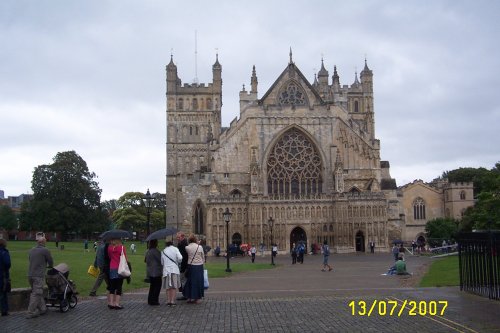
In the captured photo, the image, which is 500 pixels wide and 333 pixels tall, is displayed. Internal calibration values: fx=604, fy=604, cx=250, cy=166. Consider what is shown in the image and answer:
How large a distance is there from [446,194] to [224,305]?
7166 cm

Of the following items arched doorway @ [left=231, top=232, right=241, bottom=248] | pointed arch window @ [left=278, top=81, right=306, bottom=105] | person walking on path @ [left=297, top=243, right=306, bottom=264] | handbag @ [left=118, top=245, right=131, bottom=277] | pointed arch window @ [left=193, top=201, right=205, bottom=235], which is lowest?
person walking on path @ [left=297, top=243, right=306, bottom=264]

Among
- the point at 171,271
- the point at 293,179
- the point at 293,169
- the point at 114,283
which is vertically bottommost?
the point at 114,283

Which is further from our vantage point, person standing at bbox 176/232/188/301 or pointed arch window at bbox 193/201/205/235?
pointed arch window at bbox 193/201/205/235

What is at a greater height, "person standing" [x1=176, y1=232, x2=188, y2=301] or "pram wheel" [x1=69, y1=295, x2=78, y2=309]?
"person standing" [x1=176, y1=232, x2=188, y2=301]

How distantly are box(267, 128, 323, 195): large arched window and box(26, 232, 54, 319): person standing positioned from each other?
5103 cm

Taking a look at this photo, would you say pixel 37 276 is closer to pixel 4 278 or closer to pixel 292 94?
pixel 4 278

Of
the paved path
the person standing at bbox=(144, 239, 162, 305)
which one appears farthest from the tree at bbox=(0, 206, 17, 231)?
the person standing at bbox=(144, 239, 162, 305)

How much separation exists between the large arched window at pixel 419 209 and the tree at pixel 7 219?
231 ft

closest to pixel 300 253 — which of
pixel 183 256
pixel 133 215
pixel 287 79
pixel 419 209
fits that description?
pixel 287 79

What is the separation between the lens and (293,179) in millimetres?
66812

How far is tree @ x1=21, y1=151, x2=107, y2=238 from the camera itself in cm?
7562

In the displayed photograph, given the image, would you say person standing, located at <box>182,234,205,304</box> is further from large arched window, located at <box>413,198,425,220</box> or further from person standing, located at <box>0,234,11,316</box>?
large arched window, located at <box>413,198,425,220</box>

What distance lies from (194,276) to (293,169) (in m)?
49.2

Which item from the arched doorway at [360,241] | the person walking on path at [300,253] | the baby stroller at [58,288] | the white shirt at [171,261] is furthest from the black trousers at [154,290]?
the arched doorway at [360,241]
